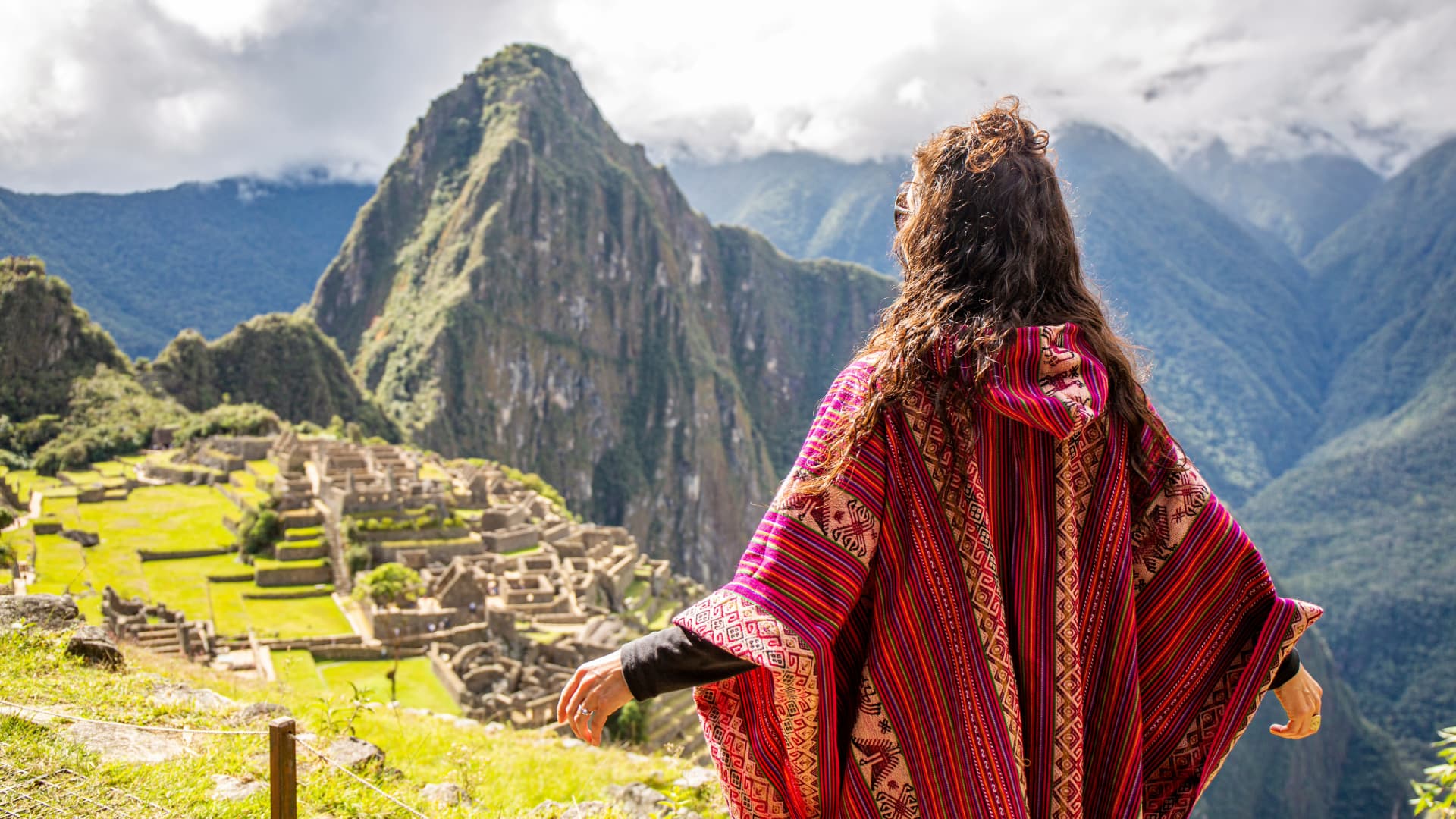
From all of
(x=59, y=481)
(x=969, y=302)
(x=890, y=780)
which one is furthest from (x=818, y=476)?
(x=59, y=481)

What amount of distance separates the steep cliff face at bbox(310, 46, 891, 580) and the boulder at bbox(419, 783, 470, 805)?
81670 millimetres

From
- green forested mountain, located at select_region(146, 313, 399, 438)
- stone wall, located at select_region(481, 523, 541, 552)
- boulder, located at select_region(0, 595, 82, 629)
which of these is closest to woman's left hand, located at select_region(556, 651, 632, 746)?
boulder, located at select_region(0, 595, 82, 629)

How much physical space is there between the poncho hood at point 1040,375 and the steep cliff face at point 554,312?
8496cm

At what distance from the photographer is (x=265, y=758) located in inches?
181

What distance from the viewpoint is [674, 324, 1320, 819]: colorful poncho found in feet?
7.75

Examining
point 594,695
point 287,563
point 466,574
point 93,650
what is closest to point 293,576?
point 287,563

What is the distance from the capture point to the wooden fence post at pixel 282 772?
10.6 ft

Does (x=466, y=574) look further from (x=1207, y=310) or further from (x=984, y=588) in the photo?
(x=1207, y=310)

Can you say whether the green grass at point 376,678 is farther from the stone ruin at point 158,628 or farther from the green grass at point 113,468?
the green grass at point 113,468

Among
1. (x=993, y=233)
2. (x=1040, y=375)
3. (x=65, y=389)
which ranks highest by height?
(x=65, y=389)

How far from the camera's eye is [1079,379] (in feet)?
7.76

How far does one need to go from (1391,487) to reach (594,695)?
106 m

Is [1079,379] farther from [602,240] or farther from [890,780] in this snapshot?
[602,240]

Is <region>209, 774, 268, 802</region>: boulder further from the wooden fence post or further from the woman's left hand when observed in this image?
the woman's left hand
